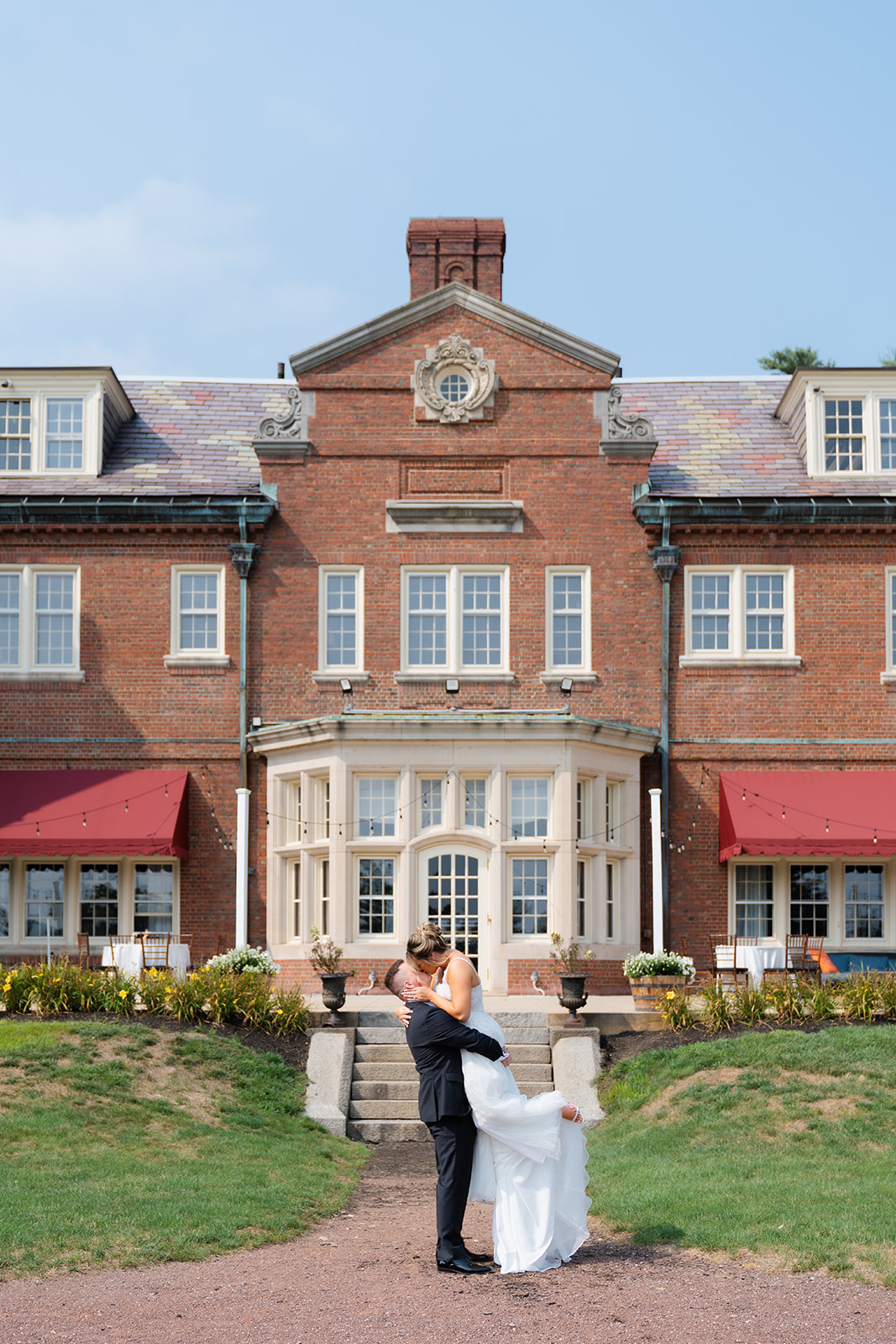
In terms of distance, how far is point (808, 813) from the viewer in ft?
76.2

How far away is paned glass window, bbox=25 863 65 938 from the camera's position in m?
24.0

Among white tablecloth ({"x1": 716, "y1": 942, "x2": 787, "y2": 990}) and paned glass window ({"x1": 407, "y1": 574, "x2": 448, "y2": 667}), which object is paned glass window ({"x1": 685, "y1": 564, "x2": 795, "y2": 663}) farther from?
white tablecloth ({"x1": 716, "y1": 942, "x2": 787, "y2": 990})

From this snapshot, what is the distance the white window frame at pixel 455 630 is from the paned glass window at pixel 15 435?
703 centimetres

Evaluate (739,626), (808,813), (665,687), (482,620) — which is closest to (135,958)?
(482,620)

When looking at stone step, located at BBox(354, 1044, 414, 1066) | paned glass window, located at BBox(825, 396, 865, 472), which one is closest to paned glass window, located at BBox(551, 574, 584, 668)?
paned glass window, located at BBox(825, 396, 865, 472)

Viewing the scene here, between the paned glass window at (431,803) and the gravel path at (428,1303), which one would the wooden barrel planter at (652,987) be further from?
the gravel path at (428,1303)

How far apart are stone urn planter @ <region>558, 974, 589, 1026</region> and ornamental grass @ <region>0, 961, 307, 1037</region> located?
126 inches

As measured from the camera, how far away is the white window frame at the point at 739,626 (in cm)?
2422

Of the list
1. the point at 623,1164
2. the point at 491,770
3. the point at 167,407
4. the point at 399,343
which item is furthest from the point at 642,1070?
the point at 167,407

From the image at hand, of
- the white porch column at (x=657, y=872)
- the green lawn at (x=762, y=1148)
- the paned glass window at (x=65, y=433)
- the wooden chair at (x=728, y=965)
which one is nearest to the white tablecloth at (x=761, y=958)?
the wooden chair at (x=728, y=965)

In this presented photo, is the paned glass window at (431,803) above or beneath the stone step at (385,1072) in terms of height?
above

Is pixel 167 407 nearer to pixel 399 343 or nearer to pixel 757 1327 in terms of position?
pixel 399 343

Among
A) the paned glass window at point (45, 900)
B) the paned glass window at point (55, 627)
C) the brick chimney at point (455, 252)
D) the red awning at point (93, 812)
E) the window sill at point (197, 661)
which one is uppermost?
the brick chimney at point (455, 252)

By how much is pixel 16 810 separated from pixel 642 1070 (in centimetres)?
1138
